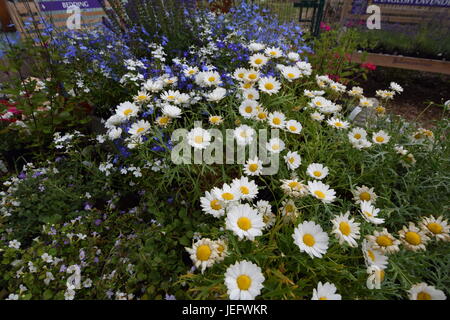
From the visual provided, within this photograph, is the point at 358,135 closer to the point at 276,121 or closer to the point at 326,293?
the point at 276,121

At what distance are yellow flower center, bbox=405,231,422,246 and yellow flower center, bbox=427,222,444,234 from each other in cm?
10

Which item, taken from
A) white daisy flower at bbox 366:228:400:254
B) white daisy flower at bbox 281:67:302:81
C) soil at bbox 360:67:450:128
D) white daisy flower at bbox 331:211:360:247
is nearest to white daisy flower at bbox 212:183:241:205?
white daisy flower at bbox 331:211:360:247

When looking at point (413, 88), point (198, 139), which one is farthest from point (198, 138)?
point (413, 88)

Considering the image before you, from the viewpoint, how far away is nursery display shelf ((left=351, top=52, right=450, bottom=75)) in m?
3.85

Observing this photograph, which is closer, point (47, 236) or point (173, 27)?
point (47, 236)

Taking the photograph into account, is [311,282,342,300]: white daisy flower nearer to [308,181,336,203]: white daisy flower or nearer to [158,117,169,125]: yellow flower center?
[308,181,336,203]: white daisy flower

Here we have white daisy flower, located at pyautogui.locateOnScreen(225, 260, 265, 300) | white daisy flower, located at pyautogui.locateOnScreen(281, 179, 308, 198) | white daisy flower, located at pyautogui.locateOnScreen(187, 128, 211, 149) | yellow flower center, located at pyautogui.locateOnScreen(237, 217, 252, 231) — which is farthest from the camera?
white daisy flower, located at pyautogui.locateOnScreen(187, 128, 211, 149)

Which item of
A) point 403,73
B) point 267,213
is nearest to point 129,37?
point 267,213

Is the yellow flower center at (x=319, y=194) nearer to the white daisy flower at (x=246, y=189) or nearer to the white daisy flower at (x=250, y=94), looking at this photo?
the white daisy flower at (x=246, y=189)

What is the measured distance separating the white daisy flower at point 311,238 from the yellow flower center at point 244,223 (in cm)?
18

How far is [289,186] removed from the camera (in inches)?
41.2

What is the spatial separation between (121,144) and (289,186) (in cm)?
120
